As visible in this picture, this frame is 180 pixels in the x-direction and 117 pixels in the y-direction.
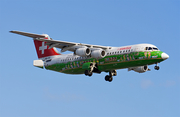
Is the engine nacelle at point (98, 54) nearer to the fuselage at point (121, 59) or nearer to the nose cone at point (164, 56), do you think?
the fuselage at point (121, 59)

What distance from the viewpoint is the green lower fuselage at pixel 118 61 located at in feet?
98.5

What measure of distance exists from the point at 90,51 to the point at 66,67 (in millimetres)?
4343

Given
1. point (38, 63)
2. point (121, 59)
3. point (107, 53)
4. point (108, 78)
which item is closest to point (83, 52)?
point (107, 53)

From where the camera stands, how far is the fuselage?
98.6ft

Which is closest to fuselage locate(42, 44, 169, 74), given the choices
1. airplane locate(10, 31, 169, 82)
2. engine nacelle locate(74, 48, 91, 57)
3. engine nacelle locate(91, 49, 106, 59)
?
airplane locate(10, 31, 169, 82)

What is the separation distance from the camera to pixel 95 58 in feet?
108

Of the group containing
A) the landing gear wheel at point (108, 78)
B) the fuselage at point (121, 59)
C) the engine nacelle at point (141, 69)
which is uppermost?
the fuselage at point (121, 59)

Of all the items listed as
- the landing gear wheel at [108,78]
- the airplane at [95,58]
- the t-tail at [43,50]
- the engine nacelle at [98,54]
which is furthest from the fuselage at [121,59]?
the t-tail at [43,50]

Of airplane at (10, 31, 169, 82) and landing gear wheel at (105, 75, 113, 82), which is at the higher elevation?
airplane at (10, 31, 169, 82)

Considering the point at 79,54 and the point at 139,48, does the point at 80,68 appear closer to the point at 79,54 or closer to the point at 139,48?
the point at 79,54

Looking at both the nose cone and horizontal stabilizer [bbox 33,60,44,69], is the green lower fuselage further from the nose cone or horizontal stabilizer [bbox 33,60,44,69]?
horizontal stabilizer [bbox 33,60,44,69]

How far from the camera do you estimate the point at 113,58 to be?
31.6m

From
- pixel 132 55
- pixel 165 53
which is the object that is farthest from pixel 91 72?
pixel 165 53

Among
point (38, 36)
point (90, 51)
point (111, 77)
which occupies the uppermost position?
point (38, 36)
